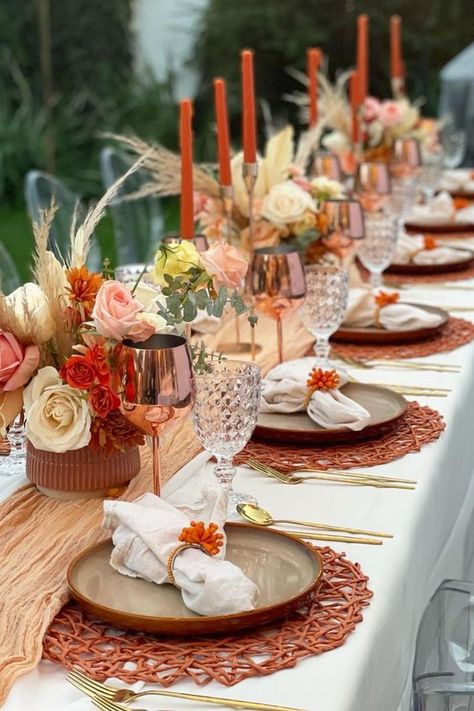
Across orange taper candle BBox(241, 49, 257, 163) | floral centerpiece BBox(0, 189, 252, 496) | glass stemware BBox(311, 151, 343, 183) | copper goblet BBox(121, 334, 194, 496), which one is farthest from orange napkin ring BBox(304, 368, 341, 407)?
glass stemware BBox(311, 151, 343, 183)

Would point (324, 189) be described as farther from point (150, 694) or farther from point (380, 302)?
point (150, 694)

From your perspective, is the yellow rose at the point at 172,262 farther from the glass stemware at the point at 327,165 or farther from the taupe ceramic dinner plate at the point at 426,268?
the glass stemware at the point at 327,165

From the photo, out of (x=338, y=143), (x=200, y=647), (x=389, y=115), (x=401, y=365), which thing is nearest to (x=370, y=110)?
(x=389, y=115)

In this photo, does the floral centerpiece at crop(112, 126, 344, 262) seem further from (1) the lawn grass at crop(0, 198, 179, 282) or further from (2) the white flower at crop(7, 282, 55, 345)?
(1) the lawn grass at crop(0, 198, 179, 282)

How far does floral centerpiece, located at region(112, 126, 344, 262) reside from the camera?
7.98ft

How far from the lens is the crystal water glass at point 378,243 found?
247cm

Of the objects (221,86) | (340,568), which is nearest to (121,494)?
(340,568)

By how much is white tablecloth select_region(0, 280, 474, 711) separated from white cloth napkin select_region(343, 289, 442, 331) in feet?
0.37

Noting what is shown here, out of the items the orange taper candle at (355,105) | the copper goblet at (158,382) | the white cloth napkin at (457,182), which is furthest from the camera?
the white cloth napkin at (457,182)

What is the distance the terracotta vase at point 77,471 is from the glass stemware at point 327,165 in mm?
1864

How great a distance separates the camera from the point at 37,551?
1356 millimetres

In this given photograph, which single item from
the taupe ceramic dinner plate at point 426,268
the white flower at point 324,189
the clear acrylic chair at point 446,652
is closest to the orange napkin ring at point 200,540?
the clear acrylic chair at point 446,652

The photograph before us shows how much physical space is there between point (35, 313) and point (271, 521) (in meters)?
0.39

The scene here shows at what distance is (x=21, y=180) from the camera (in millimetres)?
6934
